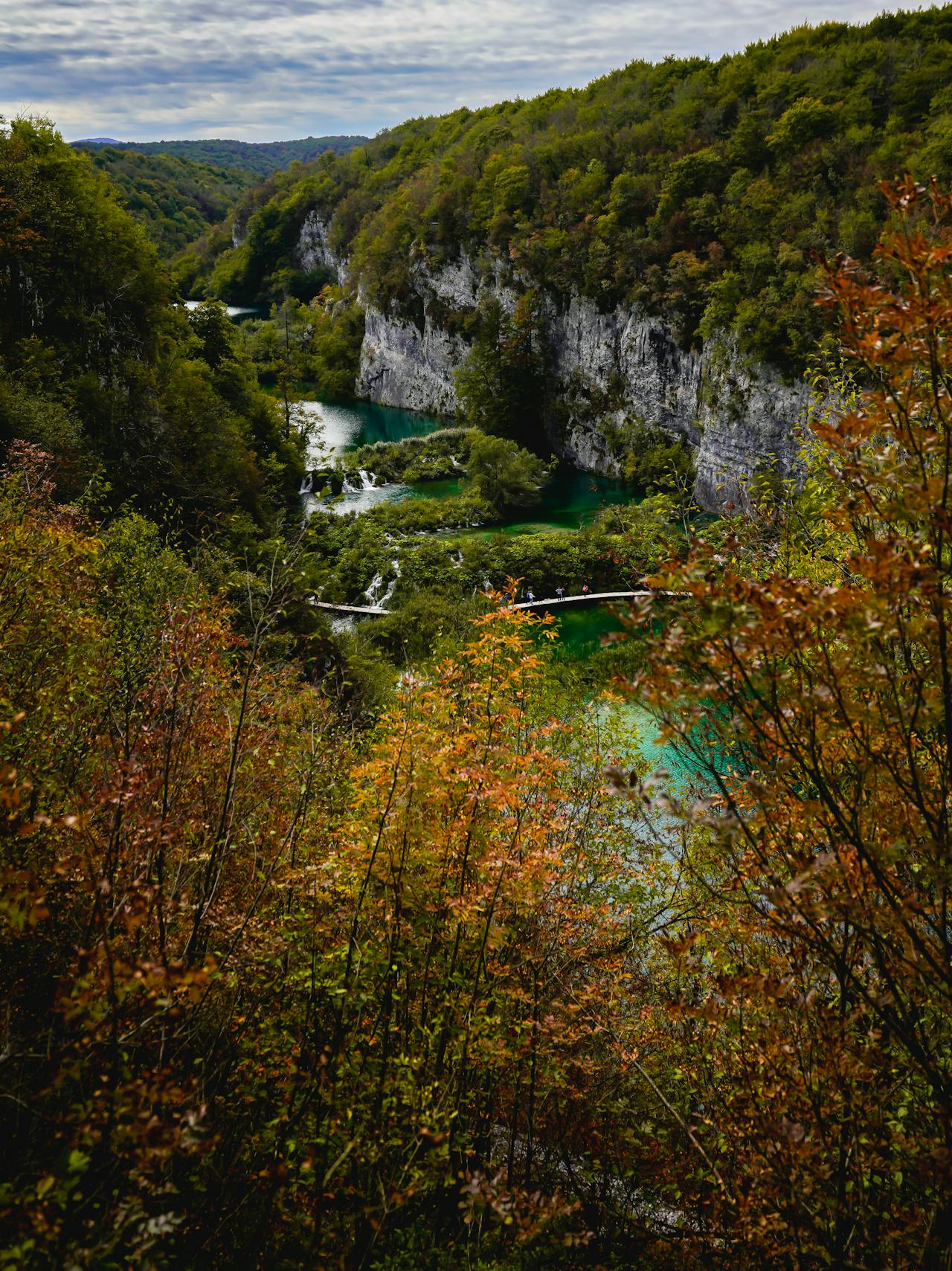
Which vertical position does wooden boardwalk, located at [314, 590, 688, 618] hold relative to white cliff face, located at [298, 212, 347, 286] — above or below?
below

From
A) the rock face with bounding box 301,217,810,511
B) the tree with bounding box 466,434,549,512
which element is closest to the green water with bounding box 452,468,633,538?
the tree with bounding box 466,434,549,512

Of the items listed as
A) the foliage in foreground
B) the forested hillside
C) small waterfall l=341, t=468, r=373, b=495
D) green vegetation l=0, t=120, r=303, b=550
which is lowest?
small waterfall l=341, t=468, r=373, b=495

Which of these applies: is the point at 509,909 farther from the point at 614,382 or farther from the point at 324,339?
the point at 324,339

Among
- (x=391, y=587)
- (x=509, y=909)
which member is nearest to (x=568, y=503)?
(x=391, y=587)

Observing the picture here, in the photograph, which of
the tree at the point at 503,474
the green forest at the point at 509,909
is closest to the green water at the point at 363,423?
the tree at the point at 503,474

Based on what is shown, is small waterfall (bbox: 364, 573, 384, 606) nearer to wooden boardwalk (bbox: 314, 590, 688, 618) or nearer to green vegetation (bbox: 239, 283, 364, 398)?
wooden boardwalk (bbox: 314, 590, 688, 618)

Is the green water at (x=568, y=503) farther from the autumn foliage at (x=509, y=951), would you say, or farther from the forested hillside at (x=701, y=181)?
the autumn foliage at (x=509, y=951)
